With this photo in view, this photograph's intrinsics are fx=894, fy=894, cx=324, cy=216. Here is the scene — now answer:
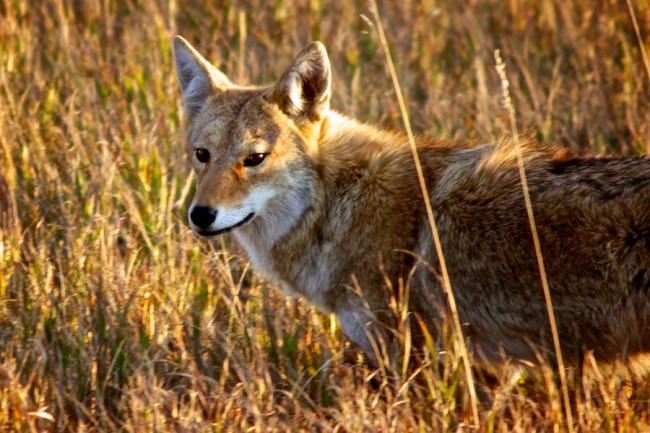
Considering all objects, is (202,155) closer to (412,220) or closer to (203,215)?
(203,215)

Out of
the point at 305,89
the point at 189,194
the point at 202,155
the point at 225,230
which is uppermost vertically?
the point at 305,89

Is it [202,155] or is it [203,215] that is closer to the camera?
[203,215]

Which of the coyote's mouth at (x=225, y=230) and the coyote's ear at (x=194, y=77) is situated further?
the coyote's ear at (x=194, y=77)

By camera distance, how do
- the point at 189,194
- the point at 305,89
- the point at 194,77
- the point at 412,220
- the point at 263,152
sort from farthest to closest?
the point at 189,194, the point at 194,77, the point at 305,89, the point at 263,152, the point at 412,220

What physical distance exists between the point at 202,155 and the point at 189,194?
60.1 inches

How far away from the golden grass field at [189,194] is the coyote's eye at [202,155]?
1.89 feet

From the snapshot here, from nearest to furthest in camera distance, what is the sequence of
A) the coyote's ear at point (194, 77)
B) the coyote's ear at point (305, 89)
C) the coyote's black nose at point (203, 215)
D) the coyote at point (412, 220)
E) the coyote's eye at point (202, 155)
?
1. the coyote at point (412, 220)
2. the coyote's black nose at point (203, 215)
3. the coyote's ear at point (305, 89)
4. the coyote's eye at point (202, 155)
5. the coyote's ear at point (194, 77)

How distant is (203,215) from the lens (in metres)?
4.29

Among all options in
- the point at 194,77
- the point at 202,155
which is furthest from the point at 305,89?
the point at 194,77

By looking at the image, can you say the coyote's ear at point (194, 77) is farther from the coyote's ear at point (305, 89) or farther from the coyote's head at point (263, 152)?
the coyote's ear at point (305, 89)

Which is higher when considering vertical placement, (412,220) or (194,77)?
(194,77)

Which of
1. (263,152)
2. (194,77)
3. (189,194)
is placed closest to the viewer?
(263,152)


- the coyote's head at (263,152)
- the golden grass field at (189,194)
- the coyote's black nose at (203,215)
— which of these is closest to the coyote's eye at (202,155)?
the coyote's head at (263,152)

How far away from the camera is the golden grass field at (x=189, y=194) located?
389 centimetres
